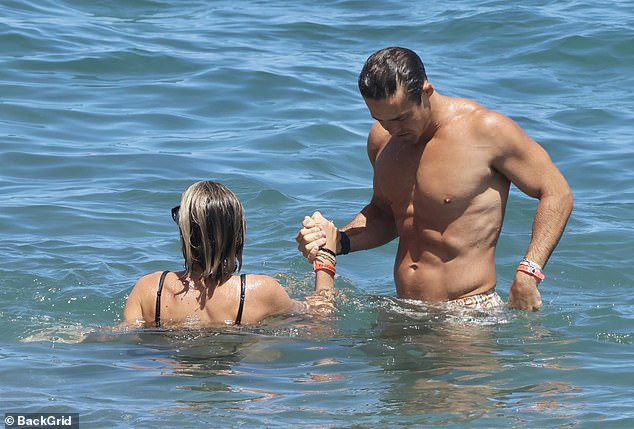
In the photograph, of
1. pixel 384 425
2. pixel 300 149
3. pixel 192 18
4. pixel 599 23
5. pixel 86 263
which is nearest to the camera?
pixel 384 425

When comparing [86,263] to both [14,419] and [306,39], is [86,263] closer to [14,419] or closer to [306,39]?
[14,419]

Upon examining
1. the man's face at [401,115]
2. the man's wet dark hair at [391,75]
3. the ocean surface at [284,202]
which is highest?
the man's wet dark hair at [391,75]

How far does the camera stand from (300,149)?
1142 centimetres

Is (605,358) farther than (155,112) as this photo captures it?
No

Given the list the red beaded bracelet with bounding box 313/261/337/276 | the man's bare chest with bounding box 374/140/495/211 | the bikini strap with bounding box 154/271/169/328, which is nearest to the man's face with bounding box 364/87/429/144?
the man's bare chest with bounding box 374/140/495/211

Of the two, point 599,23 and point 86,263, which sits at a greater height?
point 599,23

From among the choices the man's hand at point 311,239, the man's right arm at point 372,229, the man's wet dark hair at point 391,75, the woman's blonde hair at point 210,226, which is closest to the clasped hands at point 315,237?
the man's hand at point 311,239

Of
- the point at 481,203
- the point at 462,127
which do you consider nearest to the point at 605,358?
the point at 481,203

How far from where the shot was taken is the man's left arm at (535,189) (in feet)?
20.3

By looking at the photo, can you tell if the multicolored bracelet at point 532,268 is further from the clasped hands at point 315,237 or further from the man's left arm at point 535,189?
the clasped hands at point 315,237

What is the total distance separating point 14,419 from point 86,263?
322 centimetres

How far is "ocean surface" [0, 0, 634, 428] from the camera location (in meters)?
5.50

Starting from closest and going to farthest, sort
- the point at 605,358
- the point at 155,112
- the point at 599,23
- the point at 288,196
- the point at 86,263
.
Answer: the point at 605,358 → the point at 86,263 → the point at 288,196 → the point at 155,112 → the point at 599,23

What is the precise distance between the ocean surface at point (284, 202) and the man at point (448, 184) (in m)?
0.24
